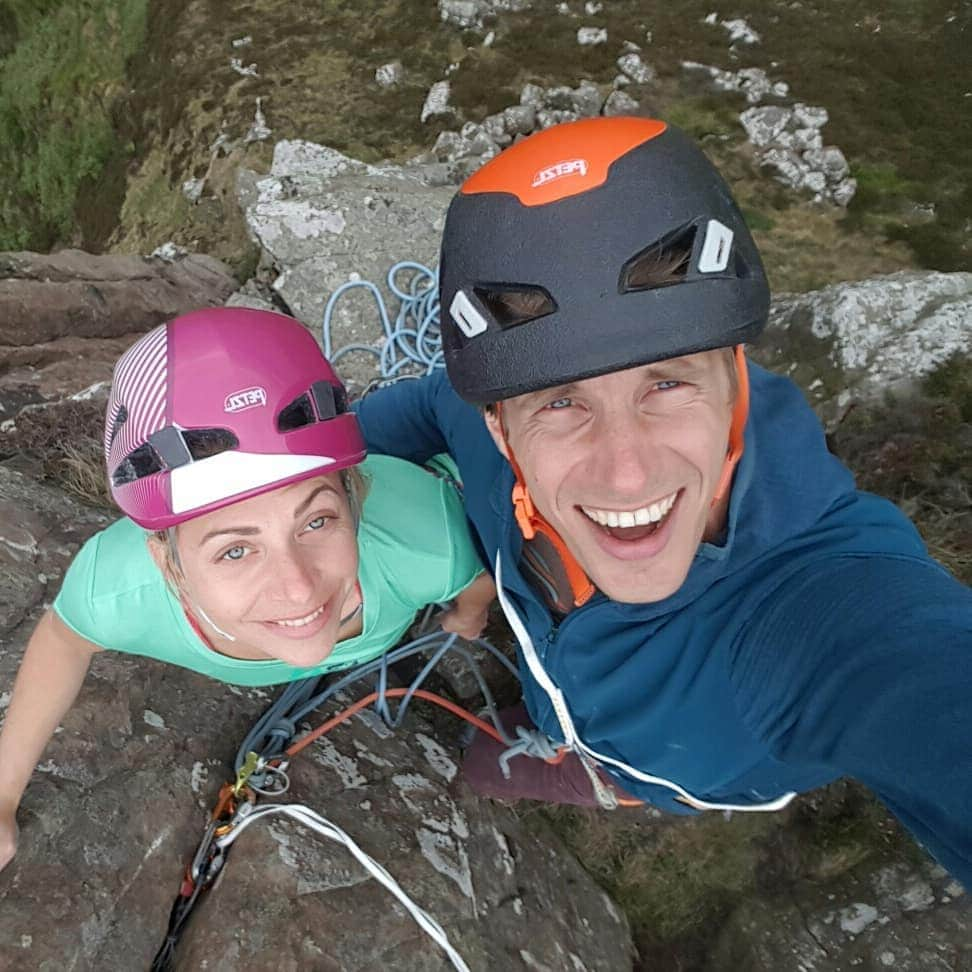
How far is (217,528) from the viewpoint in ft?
7.53

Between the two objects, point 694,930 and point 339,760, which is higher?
point 339,760

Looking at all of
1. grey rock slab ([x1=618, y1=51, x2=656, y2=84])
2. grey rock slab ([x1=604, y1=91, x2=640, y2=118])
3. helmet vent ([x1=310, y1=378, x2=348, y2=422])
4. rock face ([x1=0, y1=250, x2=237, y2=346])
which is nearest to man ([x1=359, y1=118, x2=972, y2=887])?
helmet vent ([x1=310, y1=378, x2=348, y2=422])

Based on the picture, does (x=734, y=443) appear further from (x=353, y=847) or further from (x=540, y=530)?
(x=353, y=847)

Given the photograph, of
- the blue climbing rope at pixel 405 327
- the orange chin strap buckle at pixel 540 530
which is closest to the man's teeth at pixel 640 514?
the orange chin strap buckle at pixel 540 530

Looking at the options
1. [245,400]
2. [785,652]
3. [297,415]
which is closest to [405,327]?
[297,415]

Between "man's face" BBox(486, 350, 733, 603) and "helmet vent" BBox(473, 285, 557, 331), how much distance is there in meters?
0.24

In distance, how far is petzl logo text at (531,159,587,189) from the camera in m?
2.07

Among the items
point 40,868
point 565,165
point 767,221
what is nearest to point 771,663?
point 565,165

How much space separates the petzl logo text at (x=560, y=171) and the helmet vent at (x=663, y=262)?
301 mm

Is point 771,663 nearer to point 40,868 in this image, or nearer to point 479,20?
point 40,868

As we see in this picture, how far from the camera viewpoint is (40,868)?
2527 millimetres

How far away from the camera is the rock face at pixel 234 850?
8.38ft

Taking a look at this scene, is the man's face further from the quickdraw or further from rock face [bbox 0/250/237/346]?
rock face [bbox 0/250/237/346]

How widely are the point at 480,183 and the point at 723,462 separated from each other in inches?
45.2
